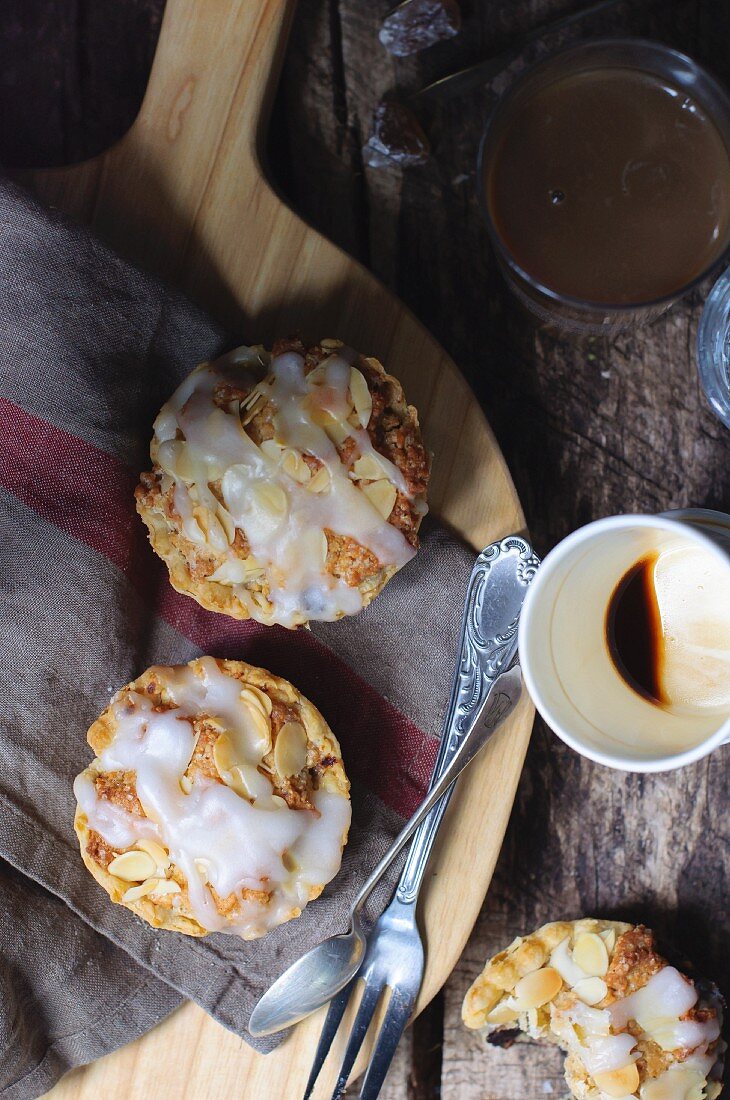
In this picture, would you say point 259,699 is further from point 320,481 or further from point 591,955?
point 591,955

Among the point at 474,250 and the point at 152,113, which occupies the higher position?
the point at 152,113

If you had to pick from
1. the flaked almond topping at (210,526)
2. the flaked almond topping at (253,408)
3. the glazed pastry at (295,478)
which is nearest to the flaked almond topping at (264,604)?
the glazed pastry at (295,478)

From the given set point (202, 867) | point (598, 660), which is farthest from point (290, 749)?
point (598, 660)

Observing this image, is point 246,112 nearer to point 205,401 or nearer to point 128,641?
point 205,401

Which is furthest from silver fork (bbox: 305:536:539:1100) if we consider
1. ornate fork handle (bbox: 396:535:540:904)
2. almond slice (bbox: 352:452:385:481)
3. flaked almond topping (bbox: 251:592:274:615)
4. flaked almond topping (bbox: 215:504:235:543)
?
flaked almond topping (bbox: 215:504:235:543)

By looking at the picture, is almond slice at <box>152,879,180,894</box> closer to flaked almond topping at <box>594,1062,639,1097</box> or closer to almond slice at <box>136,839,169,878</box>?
almond slice at <box>136,839,169,878</box>

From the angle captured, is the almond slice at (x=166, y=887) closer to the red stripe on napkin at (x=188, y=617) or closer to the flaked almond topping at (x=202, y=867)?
the flaked almond topping at (x=202, y=867)

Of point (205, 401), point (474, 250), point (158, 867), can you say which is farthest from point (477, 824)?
point (474, 250)
